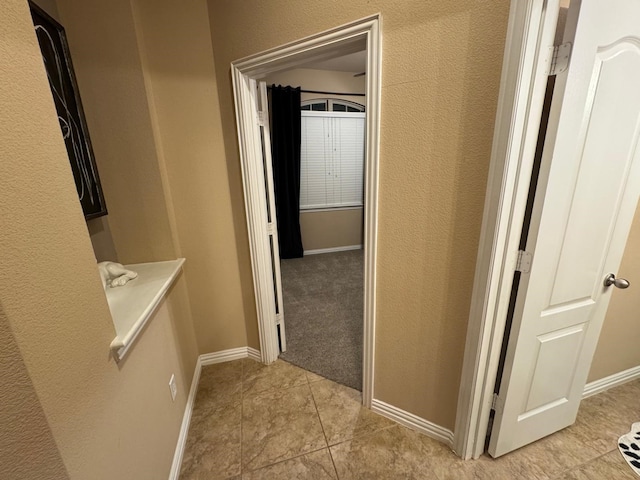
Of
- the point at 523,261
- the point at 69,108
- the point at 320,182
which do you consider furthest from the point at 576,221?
the point at 320,182

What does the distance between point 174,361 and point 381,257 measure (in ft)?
4.31

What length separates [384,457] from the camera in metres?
1.47

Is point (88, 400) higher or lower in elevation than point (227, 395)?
higher

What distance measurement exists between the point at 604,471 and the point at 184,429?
2.19 m

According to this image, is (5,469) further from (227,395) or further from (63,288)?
(227,395)

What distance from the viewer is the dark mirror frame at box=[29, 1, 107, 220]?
1163 millimetres

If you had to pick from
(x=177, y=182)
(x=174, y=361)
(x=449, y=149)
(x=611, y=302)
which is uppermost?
(x=449, y=149)

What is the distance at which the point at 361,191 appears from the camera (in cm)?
471

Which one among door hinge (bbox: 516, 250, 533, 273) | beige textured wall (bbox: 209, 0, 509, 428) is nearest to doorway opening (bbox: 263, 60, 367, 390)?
beige textured wall (bbox: 209, 0, 509, 428)

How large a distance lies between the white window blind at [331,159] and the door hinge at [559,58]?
3.57 metres

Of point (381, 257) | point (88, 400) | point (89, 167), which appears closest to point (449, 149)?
point (381, 257)

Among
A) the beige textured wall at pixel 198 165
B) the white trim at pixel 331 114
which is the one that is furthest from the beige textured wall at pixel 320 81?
the beige textured wall at pixel 198 165

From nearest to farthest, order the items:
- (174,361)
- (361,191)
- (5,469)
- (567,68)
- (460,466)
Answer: (5,469), (567,68), (460,466), (174,361), (361,191)

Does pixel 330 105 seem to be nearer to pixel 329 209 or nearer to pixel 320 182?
pixel 320 182
